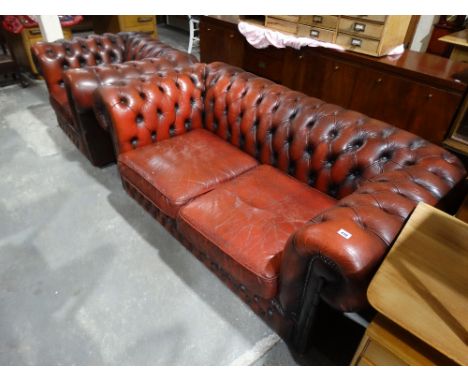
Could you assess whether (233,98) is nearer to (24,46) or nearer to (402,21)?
(402,21)

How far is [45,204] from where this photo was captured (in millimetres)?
2123

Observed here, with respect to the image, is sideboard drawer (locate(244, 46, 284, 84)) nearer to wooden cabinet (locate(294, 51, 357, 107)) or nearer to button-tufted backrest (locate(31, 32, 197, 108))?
wooden cabinet (locate(294, 51, 357, 107))

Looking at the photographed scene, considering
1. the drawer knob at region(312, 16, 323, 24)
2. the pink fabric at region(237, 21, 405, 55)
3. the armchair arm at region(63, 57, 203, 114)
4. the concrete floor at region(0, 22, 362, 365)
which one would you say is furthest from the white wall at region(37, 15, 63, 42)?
the drawer knob at region(312, 16, 323, 24)

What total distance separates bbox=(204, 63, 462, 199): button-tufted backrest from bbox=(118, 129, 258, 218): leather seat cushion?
15cm

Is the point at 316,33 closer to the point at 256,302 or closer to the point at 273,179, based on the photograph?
the point at 273,179

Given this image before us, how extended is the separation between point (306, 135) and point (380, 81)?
3.51ft

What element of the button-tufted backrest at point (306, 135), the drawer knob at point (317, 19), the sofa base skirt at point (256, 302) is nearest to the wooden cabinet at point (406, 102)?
the drawer knob at point (317, 19)

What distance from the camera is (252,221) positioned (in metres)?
1.41

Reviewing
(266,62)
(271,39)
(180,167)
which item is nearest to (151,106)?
(180,167)

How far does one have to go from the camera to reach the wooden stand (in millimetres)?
787

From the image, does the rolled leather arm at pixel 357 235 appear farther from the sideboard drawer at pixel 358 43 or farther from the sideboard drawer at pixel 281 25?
the sideboard drawer at pixel 281 25

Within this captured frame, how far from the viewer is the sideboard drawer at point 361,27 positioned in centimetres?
219

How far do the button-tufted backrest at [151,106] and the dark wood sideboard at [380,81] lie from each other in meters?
1.01
